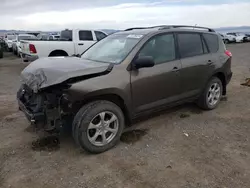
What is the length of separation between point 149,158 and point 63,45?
8.41m

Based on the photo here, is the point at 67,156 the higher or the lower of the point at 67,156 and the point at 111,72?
the lower

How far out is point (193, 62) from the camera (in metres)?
4.92

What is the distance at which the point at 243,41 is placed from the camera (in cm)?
3759

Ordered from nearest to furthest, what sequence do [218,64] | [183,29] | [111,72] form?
1. [111,72]
2. [183,29]
3. [218,64]

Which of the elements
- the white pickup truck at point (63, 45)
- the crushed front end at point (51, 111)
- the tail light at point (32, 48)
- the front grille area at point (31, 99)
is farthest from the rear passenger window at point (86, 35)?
the crushed front end at point (51, 111)

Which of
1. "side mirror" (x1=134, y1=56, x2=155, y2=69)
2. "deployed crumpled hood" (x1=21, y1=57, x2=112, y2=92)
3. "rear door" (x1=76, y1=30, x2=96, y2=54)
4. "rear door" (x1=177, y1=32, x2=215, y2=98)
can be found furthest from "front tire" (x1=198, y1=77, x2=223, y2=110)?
"rear door" (x1=76, y1=30, x2=96, y2=54)

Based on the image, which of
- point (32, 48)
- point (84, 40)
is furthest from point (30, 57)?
point (84, 40)

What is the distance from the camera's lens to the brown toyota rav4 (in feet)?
11.5

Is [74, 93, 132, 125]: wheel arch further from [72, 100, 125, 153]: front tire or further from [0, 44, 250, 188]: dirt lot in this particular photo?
[0, 44, 250, 188]: dirt lot

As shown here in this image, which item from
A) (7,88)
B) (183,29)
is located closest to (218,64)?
(183,29)

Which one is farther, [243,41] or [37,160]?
A: [243,41]

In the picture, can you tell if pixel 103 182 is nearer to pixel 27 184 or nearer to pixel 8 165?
pixel 27 184

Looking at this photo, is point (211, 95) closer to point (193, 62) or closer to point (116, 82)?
point (193, 62)

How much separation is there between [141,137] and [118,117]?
666mm
